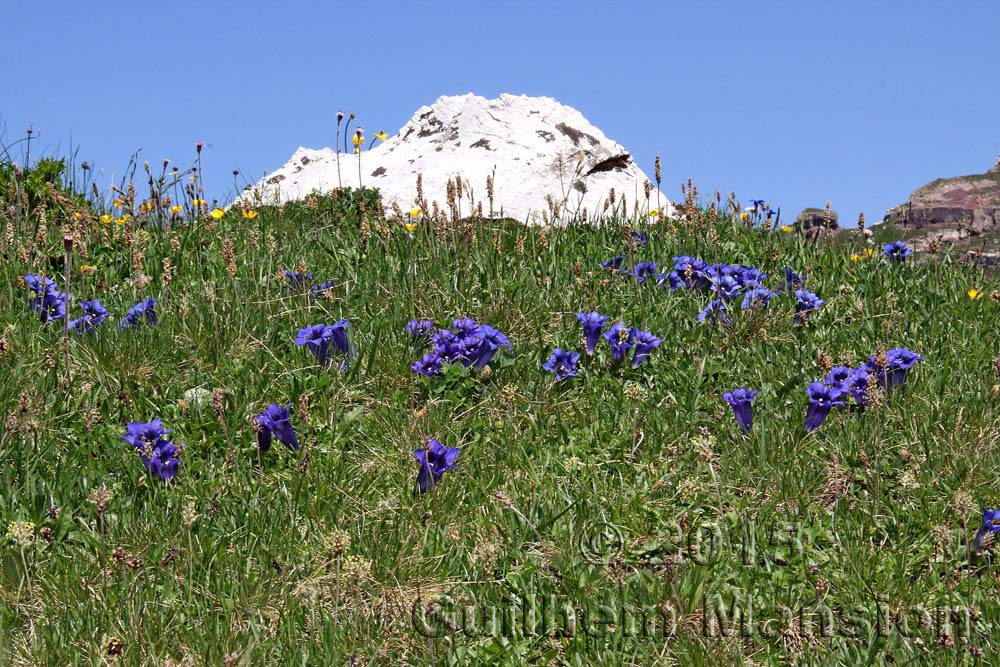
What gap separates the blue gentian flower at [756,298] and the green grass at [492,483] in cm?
16

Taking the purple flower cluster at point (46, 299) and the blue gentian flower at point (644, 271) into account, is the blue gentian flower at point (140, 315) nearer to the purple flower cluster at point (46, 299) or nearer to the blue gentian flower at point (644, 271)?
the purple flower cluster at point (46, 299)

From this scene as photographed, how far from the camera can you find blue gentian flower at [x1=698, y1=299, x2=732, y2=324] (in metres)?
5.91

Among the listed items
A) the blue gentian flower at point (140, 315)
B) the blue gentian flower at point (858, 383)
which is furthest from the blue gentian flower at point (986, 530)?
the blue gentian flower at point (140, 315)

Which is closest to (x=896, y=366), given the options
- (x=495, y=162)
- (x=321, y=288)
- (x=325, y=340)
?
(x=325, y=340)

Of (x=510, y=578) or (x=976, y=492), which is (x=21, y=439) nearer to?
(x=510, y=578)

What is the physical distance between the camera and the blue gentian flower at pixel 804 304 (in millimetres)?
6023

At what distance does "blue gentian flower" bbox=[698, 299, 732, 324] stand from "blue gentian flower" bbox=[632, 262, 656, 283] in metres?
0.62

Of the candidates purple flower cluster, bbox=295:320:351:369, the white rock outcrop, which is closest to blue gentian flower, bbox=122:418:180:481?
purple flower cluster, bbox=295:320:351:369

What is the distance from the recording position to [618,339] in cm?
538

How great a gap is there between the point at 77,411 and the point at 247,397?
811 millimetres

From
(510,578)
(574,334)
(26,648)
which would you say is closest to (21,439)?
(26,648)

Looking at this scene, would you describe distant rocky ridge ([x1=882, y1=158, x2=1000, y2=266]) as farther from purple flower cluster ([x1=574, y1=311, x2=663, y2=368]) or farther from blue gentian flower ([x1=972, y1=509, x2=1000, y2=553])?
blue gentian flower ([x1=972, y1=509, x2=1000, y2=553])

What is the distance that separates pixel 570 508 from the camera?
4168 millimetres

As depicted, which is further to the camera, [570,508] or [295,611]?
[570,508]
